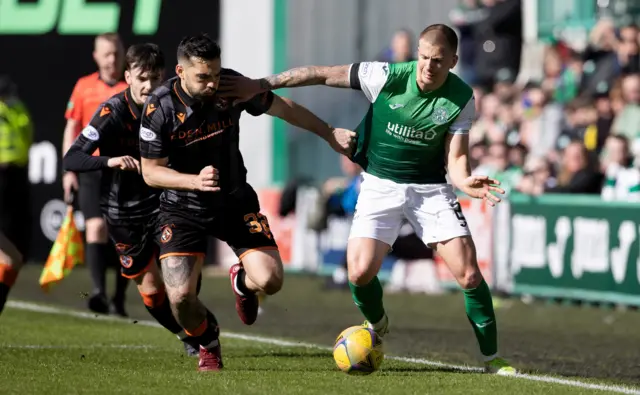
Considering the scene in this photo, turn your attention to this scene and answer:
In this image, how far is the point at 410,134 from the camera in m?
9.42

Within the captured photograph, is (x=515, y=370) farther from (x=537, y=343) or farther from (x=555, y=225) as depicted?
(x=555, y=225)

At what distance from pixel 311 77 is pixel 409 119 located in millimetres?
698

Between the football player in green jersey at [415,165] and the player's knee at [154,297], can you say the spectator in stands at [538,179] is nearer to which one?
the football player in green jersey at [415,165]

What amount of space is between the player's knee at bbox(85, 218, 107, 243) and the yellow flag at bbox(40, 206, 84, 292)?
15 cm

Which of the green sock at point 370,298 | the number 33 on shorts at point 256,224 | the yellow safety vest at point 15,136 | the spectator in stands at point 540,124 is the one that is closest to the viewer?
the number 33 on shorts at point 256,224

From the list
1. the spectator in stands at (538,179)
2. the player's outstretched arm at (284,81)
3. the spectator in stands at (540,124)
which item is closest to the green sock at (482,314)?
the player's outstretched arm at (284,81)

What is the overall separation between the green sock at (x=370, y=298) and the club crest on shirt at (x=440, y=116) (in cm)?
117

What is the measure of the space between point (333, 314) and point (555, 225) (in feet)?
9.72

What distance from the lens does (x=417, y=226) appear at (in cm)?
961

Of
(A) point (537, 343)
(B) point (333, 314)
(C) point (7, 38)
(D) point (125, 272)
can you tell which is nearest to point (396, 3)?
(C) point (7, 38)

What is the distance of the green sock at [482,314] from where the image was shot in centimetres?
943

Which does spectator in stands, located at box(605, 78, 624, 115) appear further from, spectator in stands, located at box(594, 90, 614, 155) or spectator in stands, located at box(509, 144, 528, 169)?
Answer: spectator in stands, located at box(509, 144, 528, 169)

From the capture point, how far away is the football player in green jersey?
932 cm

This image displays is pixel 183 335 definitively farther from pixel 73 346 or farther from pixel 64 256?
pixel 64 256
